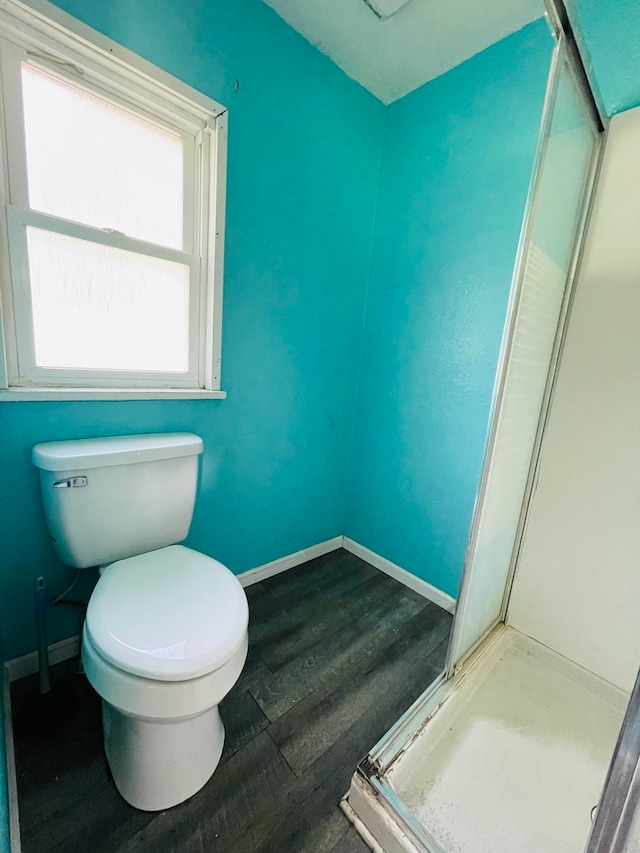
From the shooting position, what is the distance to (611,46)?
853 millimetres

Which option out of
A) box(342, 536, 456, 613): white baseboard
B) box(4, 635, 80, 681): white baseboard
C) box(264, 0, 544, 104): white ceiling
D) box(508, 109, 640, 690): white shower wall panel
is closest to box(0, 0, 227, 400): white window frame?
box(264, 0, 544, 104): white ceiling

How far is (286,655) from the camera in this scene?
1295 mm

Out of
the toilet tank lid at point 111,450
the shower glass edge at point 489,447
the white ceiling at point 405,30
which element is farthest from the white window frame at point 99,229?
the shower glass edge at point 489,447

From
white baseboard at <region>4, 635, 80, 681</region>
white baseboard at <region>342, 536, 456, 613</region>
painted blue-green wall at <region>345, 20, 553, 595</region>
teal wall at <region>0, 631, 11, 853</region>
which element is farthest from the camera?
white baseboard at <region>342, 536, 456, 613</region>

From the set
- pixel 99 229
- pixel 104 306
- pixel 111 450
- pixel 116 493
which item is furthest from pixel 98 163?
pixel 116 493

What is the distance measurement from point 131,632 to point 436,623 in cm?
127

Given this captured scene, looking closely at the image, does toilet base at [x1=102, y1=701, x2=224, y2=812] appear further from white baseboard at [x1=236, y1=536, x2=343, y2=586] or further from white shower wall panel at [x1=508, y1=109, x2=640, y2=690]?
white shower wall panel at [x1=508, y1=109, x2=640, y2=690]

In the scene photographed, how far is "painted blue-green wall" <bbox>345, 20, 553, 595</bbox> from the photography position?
1.30 m

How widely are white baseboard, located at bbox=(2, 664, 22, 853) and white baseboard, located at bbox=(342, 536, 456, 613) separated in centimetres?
148

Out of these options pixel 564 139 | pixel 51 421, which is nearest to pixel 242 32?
pixel 564 139

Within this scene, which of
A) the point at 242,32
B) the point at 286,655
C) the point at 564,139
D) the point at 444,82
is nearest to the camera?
the point at 564,139

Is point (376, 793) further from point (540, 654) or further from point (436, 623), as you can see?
point (540, 654)

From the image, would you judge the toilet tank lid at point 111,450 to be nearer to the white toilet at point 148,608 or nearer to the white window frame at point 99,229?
the white toilet at point 148,608

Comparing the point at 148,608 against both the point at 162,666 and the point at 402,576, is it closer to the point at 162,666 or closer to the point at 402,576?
the point at 162,666
